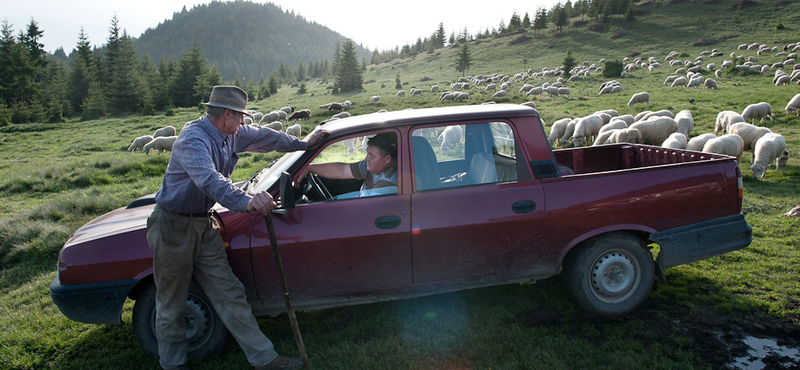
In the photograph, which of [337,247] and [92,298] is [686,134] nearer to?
[337,247]

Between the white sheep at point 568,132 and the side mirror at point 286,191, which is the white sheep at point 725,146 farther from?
the side mirror at point 286,191

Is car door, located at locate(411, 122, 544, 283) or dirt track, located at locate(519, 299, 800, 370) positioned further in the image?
car door, located at locate(411, 122, 544, 283)

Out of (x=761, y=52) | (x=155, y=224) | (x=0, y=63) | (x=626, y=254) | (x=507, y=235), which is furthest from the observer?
(x=0, y=63)

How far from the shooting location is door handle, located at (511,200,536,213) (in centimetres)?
353

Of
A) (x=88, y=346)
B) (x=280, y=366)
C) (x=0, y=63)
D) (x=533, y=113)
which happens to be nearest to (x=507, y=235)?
(x=533, y=113)

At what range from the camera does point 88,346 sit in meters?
3.98

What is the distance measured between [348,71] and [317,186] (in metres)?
52.5

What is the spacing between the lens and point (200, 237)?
315 centimetres

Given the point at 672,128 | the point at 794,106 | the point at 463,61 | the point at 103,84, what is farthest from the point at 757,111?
the point at 103,84

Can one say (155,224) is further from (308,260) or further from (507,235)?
(507,235)

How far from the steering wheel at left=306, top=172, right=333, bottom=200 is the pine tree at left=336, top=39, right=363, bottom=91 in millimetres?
51940

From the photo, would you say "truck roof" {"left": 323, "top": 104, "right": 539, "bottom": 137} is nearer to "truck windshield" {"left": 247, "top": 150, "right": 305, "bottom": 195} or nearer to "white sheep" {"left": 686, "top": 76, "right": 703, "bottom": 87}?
"truck windshield" {"left": 247, "top": 150, "right": 305, "bottom": 195}

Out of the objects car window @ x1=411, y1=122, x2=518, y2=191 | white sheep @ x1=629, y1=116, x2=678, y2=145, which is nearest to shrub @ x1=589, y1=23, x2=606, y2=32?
white sheep @ x1=629, y1=116, x2=678, y2=145

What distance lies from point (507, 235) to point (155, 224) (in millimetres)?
2753
